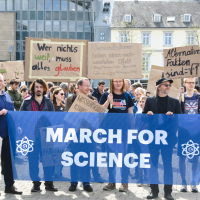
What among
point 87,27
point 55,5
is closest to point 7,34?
point 55,5

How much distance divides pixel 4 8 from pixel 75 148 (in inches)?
1456

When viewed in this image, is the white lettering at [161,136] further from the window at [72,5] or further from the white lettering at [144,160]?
the window at [72,5]

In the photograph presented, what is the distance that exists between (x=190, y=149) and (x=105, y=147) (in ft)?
4.35

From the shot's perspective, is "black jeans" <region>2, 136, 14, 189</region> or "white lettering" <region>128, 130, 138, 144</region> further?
"black jeans" <region>2, 136, 14, 189</region>

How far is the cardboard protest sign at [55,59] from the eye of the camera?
5.64 metres

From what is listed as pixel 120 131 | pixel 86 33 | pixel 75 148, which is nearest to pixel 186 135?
pixel 120 131

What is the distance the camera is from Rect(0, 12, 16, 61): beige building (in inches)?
1481

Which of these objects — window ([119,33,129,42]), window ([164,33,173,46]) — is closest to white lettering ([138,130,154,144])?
window ([119,33,129,42])

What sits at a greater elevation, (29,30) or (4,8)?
(4,8)

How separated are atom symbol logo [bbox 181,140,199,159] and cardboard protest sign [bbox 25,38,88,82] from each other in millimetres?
2322

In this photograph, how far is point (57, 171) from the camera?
485cm

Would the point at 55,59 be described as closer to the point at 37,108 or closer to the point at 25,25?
the point at 37,108

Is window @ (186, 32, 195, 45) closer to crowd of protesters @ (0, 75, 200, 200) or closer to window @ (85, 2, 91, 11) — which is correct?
window @ (85, 2, 91, 11)

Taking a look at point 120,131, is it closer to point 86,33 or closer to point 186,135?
point 186,135
